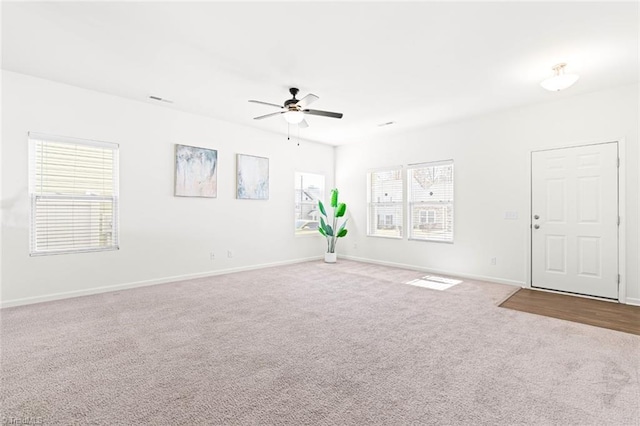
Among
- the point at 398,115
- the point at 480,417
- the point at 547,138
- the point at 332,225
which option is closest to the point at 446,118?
the point at 398,115

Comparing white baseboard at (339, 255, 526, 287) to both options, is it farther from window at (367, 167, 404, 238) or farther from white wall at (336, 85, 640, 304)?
window at (367, 167, 404, 238)

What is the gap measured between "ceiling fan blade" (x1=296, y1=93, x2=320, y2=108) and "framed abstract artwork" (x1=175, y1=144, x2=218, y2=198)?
7.55 feet

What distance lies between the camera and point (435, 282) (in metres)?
4.97

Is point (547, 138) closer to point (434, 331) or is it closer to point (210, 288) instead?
point (434, 331)

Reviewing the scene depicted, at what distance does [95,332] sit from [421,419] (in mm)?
2953

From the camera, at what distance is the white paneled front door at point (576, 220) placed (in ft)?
13.2

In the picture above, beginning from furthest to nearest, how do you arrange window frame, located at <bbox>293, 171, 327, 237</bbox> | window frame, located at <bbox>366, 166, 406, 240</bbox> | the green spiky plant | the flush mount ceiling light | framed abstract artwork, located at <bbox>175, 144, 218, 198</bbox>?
the green spiky plant → window frame, located at <bbox>293, 171, 327, 237</bbox> → window frame, located at <bbox>366, 166, 406, 240</bbox> → framed abstract artwork, located at <bbox>175, 144, 218, 198</bbox> → the flush mount ceiling light

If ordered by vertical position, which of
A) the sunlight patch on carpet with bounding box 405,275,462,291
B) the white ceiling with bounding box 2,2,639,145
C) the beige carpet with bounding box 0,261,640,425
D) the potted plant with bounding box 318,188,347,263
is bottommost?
the beige carpet with bounding box 0,261,640,425

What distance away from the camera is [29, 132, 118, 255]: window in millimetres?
3801

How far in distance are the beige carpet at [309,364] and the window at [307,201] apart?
319cm

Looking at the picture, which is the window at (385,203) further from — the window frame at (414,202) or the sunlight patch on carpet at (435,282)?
the sunlight patch on carpet at (435,282)

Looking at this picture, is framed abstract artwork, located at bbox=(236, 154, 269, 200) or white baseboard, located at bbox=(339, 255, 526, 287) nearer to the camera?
white baseboard, located at bbox=(339, 255, 526, 287)

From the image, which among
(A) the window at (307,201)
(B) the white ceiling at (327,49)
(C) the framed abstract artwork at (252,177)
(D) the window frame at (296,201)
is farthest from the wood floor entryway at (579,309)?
(C) the framed abstract artwork at (252,177)

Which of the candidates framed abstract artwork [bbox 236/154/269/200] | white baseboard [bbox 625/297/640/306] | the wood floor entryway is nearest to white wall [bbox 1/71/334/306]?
framed abstract artwork [bbox 236/154/269/200]
